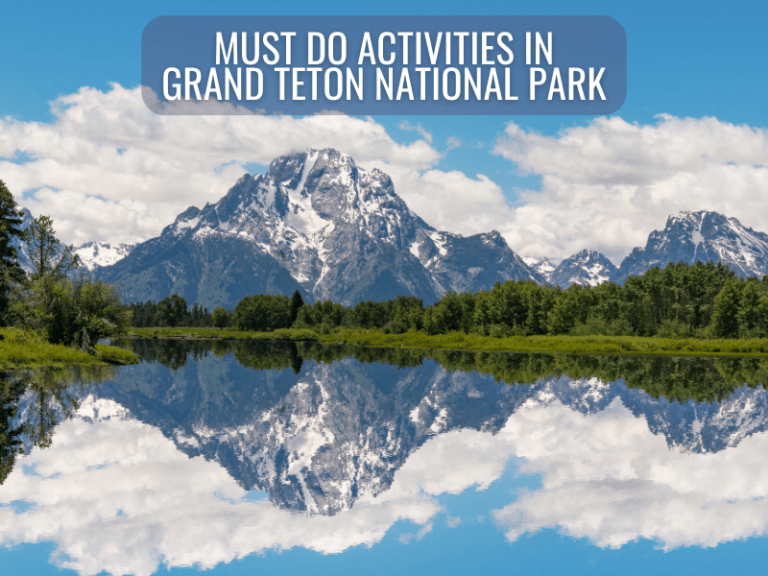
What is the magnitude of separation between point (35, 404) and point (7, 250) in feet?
180

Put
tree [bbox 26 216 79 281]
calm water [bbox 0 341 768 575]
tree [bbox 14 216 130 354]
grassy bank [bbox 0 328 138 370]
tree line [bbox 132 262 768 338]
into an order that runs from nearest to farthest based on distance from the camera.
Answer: calm water [bbox 0 341 768 575] < grassy bank [bbox 0 328 138 370] < tree [bbox 14 216 130 354] < tree [bbox 26 216 79 281] < tree line [bbox 132 262 768 338]

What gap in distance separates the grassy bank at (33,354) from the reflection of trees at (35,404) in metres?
4.32

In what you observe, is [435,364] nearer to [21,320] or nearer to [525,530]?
[21,320]

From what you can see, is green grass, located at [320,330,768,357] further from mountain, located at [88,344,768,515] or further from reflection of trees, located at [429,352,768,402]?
mountain, located at [88,344,768,515]

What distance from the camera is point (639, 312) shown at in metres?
149

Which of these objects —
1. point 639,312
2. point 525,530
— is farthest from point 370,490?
point 639,312

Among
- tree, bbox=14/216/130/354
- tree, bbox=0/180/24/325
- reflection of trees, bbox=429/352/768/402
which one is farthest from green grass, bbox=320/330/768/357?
tree, bbox=0/180/24/325

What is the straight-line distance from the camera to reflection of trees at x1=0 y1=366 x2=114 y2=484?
86.1ft

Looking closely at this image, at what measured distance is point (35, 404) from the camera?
3569 centimetres

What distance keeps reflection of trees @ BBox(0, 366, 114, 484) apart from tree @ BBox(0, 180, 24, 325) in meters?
25.3

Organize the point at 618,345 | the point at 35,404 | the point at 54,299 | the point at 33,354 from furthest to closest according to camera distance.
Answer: the point at 618,345 → the point at 54,299 → the point at 33,354 → the point at 35,404

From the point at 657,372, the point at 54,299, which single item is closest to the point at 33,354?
the point at 54,299

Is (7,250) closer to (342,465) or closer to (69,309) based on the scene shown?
(69,309)

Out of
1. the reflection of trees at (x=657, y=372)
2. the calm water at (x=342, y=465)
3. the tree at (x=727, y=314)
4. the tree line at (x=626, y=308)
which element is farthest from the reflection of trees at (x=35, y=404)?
the tree at (x=727, y=314)
